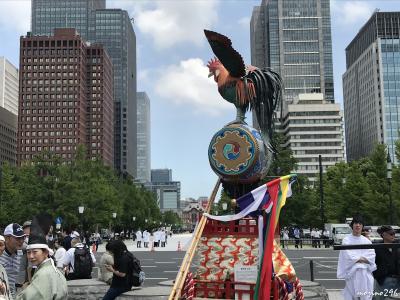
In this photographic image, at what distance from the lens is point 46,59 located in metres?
145

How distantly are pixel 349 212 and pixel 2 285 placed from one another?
4783cm

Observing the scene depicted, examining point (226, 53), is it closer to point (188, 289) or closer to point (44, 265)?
point (188, 289)

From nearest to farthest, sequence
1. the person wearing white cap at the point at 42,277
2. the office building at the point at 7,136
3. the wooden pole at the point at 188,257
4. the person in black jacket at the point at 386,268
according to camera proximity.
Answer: the person wearing white cap at the point at 42,277 → the person in black jacket at the point at 386,268 → the wooden pole at the point at 188,257 → the office building at the point at 7,136

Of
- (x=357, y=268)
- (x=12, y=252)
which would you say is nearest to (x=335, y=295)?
(x=357, y=268)

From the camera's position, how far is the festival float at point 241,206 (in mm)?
8438

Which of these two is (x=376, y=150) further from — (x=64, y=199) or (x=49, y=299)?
(x=49, y=299)

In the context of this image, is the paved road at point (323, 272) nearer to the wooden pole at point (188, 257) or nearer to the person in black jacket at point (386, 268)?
the wooden pole at point (188, 257)

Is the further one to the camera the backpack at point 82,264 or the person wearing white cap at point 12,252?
the backpack at point 82,264

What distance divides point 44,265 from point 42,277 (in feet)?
0.58

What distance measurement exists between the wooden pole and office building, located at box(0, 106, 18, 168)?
15122cm

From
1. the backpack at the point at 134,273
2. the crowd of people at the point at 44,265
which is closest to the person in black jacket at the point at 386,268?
the backpack at the point at 134,273

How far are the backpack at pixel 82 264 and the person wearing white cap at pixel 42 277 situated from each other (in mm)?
7576

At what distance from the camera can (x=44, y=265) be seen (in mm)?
4754

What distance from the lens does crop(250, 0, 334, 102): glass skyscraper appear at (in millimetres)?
174250
